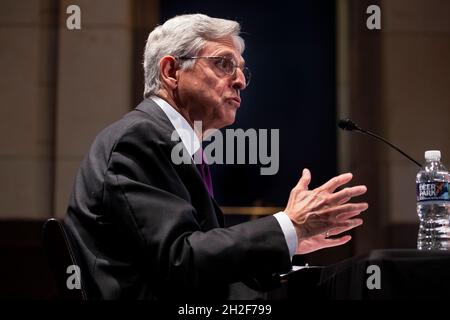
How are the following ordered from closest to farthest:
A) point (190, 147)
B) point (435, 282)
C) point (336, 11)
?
point (435, 282) → point (190, 147) → point (336, 11)

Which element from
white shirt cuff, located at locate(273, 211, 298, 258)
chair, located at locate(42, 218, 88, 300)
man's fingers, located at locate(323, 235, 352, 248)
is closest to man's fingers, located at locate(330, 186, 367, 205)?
white shirt cuff, located at locate(273, 211, 298, 258)

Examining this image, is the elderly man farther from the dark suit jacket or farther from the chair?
the chair

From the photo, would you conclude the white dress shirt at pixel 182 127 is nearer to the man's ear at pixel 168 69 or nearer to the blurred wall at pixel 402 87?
the man's ear at pixel 168 69

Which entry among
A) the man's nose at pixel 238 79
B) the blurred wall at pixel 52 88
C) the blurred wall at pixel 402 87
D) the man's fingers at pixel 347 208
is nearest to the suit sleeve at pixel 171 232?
the man's fingers at pixel 347 208

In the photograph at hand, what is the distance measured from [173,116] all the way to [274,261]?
59 centimetres

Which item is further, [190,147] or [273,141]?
[273,141]

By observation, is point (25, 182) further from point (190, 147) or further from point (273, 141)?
point (190, 147)

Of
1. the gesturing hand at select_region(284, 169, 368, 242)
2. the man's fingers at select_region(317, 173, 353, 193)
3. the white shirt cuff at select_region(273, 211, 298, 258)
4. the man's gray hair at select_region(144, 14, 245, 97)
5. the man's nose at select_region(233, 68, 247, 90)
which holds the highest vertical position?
the man's gray hair at select_region(144, 14, 245, 97)

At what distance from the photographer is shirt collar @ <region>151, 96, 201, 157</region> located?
6.61 feet

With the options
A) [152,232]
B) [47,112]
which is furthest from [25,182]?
[152,232]

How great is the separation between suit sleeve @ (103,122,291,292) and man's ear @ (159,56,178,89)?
470 mm

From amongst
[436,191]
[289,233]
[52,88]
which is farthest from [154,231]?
[52,88]

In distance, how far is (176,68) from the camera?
2.20 metres

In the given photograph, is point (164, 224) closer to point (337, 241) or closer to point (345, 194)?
point (345, 194)
